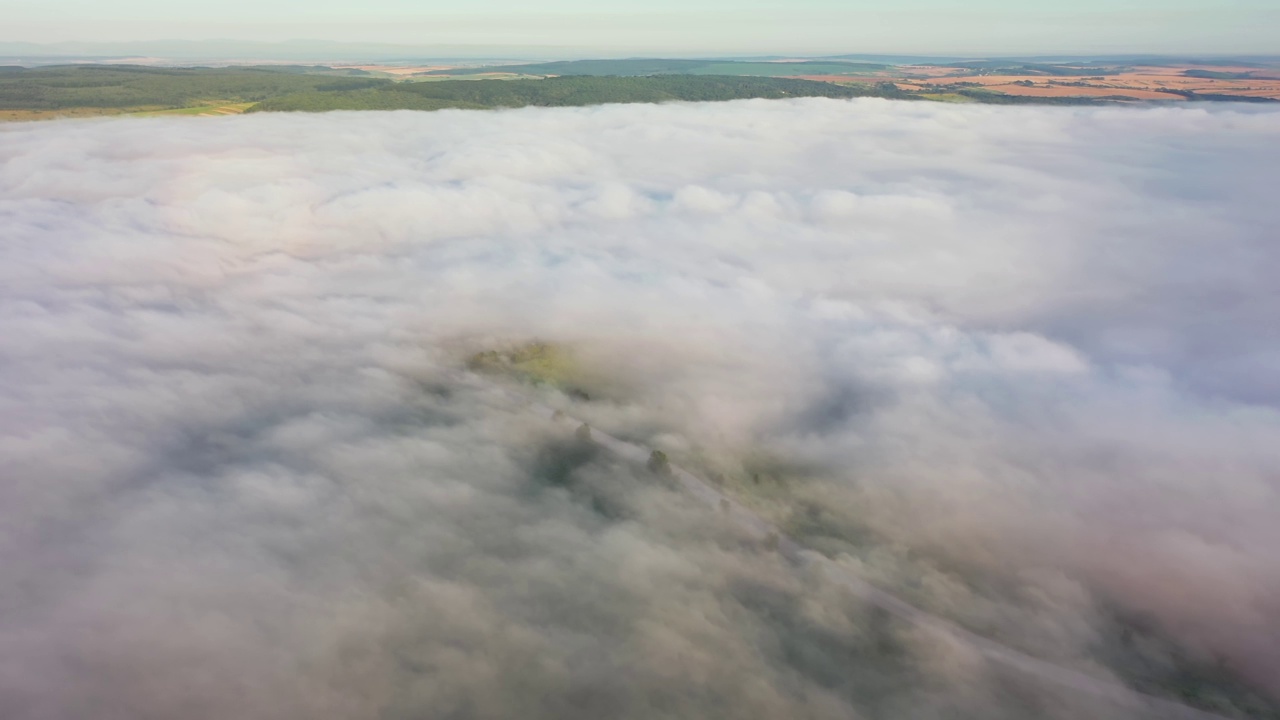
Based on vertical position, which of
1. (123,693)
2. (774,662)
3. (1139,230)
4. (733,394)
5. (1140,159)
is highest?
(1140,159)

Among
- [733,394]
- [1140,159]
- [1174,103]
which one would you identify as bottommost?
[733,394]

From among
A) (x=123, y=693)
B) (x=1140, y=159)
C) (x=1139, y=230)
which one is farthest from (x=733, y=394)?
(x=1140, y=159)

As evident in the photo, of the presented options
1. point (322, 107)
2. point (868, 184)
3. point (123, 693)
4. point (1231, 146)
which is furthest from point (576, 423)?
point (1231, 146)

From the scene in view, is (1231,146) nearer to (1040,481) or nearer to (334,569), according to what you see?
(1040,481)

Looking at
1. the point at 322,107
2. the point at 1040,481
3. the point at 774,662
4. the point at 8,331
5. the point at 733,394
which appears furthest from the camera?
the point at 322,107

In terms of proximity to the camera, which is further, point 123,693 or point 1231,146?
point 1231,146

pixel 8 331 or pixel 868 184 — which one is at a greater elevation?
pixel 868 184

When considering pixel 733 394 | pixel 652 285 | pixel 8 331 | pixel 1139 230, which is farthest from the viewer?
pixel 1139 230

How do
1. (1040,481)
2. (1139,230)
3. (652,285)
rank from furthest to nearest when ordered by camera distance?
(1139,230), (652,285), (1040,481)

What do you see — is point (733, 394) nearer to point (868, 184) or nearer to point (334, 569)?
Answer: point (334, 569)
